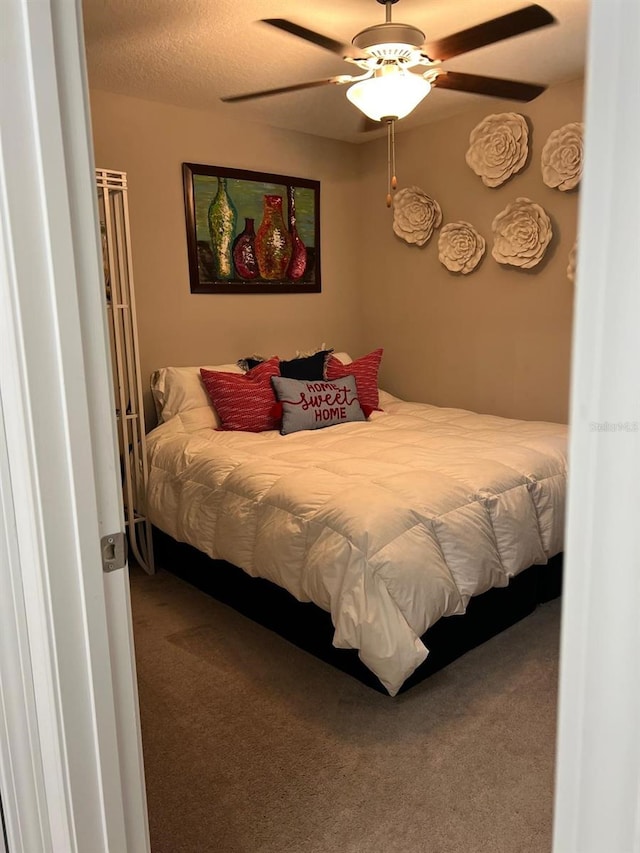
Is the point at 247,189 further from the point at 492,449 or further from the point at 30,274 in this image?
the point at 30,274

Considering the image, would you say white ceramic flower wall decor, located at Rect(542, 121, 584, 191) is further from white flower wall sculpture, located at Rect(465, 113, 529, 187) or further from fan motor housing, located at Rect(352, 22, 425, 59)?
fan motor housing, located at Rect(352, 22, 425, 59)


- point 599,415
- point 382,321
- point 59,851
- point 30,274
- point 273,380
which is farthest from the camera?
point 382,321

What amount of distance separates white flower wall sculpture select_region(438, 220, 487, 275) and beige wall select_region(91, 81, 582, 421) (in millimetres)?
55

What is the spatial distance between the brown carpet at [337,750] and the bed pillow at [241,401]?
1.13 m

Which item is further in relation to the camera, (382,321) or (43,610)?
(382,321)

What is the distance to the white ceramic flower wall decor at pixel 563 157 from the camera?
3.36 metres

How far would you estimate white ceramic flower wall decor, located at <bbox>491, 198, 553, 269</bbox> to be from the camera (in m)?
3.61

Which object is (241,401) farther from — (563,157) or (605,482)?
(605,482)

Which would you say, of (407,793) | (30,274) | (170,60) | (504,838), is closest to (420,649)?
(407,793)

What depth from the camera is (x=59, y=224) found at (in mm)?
905

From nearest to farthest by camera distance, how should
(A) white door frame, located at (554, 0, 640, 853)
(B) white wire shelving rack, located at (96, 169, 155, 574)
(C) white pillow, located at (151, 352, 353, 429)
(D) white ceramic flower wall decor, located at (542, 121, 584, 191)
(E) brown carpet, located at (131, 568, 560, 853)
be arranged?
1. (A) white door frame, located at (554, 0, 640, 853)
2. (E) brown carpet, located at (131, 568, 560, 853)
3. (B) white wire shelving rack, located at (96, 169, 155, 574)
4. (D) white ceramic flower wall decor, located at (542, 121, 584, 191)
5. (C) white pillow, located at (151, 352, 353, 429)

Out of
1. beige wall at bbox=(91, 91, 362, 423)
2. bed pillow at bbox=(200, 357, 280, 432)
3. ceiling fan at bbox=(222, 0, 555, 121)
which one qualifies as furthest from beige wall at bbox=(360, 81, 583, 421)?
bed pillow at bbox=(200, 357, 280, 432)

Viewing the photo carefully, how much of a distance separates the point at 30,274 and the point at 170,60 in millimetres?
2579

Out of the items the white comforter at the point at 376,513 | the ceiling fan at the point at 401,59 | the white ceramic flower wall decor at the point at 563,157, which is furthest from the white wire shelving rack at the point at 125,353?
the white ceramic flower wall decor at the point at 563,157
